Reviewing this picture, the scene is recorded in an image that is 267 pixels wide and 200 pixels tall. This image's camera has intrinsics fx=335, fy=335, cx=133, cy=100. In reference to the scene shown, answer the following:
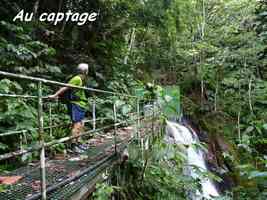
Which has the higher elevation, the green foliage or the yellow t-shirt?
the yellow t-shirt

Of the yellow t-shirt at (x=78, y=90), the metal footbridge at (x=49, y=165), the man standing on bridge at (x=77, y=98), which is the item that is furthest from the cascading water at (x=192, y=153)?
the yellow t-shirt at (x=78, y=90)

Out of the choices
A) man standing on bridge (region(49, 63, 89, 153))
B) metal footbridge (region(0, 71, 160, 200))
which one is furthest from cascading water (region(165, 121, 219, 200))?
man standing on bridge (region(49, 63, 89, 153))

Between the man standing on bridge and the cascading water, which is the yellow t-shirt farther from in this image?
the cascading water

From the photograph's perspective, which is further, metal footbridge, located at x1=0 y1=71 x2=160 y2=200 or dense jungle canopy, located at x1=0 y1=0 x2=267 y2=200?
dense jungle canopy, located at x1=0 y1=0 x2=267 y2=200

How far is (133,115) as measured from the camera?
685 cm

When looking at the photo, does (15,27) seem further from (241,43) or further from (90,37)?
(241,43)

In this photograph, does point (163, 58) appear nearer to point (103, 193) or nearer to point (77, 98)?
point (77, 98)

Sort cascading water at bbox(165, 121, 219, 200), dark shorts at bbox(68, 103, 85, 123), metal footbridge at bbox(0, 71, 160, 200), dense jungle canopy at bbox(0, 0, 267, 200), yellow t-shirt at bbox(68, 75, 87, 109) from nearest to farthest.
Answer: metal footbridge at bbox(0, 71, 160, 200), yellow t-shirt at bbox(68, 75, 87, 109), dark shorts at bbox(68, 103, 85, 123), dense jungle canopy at bbox(0, 0, 267, 200), cascading water at bbox(165, 121, 219, 200)

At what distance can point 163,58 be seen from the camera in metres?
22.0

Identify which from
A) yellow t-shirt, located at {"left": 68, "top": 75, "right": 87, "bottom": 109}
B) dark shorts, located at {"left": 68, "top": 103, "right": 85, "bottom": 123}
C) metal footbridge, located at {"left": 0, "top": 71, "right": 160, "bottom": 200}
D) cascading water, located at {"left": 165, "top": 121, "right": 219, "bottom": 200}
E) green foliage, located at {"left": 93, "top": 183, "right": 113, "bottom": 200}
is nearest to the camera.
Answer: metal footbridge, located at {"left": 0, "top": 71, "right": 160, "bottom": 200}

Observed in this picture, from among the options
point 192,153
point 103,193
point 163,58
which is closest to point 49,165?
point 103,193

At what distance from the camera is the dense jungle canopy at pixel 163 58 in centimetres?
527

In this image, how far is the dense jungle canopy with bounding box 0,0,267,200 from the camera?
5.27 metres

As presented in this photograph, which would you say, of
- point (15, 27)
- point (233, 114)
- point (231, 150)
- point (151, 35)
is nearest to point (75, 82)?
point (15, 27)
